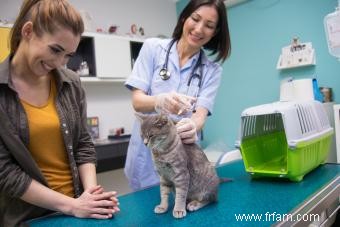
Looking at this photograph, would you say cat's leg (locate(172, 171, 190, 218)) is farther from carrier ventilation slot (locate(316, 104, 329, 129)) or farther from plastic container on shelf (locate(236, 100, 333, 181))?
carrier ventilation slot (locate(316, 104, 329, 129))

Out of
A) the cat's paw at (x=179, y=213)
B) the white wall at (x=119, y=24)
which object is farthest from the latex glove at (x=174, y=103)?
the white wall at (x=119, y=24)

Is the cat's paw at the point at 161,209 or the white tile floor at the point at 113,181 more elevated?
the cat's paw at the point at 161,209

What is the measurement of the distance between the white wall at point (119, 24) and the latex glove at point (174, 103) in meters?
2.14

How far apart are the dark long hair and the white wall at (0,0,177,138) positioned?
A: 1.87 m

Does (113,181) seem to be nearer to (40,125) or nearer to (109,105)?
(109,105)

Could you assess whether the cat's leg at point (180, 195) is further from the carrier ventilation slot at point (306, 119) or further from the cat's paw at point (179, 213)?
the carrier ventilation slot at point (306, 119)

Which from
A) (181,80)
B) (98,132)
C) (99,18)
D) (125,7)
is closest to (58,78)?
(181,80)

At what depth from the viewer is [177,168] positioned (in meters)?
0.85

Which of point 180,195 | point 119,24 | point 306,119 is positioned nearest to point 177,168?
point 180,195

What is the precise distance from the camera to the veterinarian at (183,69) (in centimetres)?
127

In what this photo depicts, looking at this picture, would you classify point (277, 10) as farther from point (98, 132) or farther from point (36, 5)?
point (36, 5)

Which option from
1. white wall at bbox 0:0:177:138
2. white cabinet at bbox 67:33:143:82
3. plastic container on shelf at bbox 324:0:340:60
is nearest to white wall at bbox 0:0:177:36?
white wall at bbox 0:0:177:138

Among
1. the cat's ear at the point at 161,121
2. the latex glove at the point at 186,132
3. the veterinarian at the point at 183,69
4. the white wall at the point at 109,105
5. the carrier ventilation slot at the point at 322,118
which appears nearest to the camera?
the cat's ear at the point at 161,121

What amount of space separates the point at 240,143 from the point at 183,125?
1.41 feet
